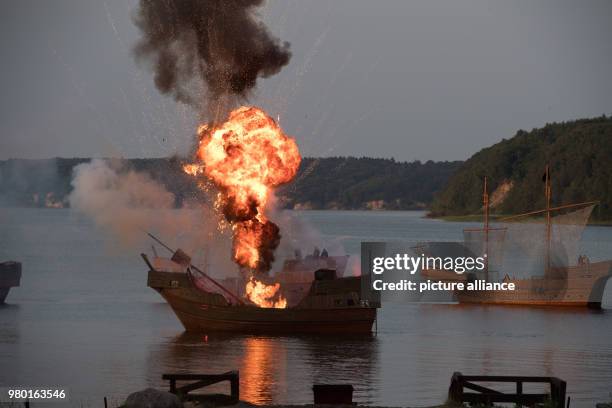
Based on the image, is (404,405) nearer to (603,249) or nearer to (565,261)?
(565,261)

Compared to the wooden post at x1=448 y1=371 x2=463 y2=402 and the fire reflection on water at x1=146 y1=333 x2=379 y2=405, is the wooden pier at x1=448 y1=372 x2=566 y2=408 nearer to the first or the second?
the wooden post at x1=448 y1=371 x2=463 y2=402

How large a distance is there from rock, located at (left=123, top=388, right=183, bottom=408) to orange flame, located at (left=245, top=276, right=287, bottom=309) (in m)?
34.6

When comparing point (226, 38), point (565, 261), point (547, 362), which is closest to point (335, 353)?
point (547, 362)

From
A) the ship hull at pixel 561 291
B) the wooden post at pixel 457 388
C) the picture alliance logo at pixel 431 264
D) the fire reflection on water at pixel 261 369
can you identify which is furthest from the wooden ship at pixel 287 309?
the wooden post at pixel 457 388

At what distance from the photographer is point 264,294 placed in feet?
200

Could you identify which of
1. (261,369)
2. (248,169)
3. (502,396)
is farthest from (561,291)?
(502,396)

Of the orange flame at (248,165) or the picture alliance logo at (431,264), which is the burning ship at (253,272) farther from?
the picture alliance logo at (431,264)

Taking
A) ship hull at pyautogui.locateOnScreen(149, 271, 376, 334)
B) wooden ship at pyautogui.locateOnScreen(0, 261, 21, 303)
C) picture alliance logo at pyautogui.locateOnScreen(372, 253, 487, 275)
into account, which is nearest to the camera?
ship hull at pyautogui.locateOnScreen(149, 271, 376, 334)

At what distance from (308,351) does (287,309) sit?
361cm

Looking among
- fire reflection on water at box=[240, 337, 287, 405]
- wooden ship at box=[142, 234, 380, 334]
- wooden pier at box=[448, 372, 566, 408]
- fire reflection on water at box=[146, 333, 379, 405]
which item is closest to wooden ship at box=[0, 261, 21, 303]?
fire reflection on water at box=[146, 333, 379, 405]

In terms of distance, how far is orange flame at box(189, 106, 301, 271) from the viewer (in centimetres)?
5831

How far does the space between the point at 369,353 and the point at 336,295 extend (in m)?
4.19

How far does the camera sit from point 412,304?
93.8 meters

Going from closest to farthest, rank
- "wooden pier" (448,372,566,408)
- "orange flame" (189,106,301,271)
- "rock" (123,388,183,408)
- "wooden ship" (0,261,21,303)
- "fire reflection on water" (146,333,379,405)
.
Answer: "rock" (123,388,183,408) < "wooden pier" (448,372,566,408) < "fire reflection on water" (146,333,379,405) < "orange flame" (189,106,301,271) < "wooden ship" (0,261,21,303)
